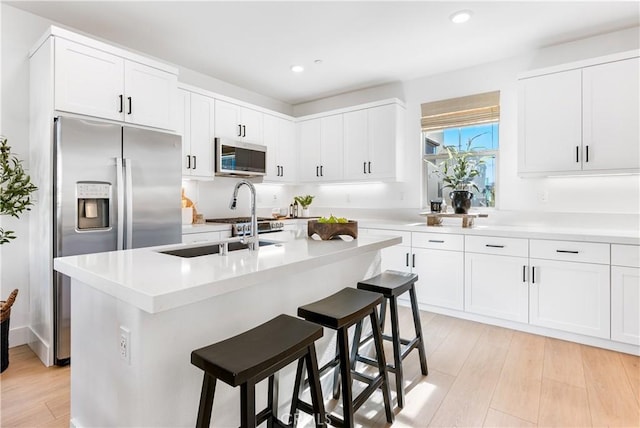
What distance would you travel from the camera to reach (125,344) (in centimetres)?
127

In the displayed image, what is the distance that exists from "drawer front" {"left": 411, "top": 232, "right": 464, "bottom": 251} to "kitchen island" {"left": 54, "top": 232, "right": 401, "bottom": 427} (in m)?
2.03

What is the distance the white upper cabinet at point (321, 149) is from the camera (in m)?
4.60

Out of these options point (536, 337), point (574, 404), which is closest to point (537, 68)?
point (536, 337)

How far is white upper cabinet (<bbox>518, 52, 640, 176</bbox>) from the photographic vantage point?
283cm

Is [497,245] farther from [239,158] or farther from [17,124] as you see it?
[17,124]

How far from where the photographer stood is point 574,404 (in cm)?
196

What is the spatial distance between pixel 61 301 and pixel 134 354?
1677 mm

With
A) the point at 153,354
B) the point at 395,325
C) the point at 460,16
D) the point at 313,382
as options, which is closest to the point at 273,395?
the point at 313,382

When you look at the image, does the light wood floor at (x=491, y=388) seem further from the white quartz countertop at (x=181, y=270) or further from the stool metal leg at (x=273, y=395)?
the white quartz countertop at (x=181, y=270)

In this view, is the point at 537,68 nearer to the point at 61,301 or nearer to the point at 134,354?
the point at 134,354

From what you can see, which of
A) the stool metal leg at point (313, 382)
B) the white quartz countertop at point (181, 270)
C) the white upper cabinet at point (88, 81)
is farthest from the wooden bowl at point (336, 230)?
the white upper cabinet at point (88, 81)

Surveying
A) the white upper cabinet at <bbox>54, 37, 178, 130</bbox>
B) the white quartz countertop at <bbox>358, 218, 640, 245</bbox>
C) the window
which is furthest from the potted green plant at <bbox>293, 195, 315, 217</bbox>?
the white upper cabinet at <bbox>54, 37, 178, 130</bbox>

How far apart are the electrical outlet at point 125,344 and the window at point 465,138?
3.66 m

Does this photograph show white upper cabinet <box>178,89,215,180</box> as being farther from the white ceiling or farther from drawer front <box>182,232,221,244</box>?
drawer front <box>182,232,221,244</box>
